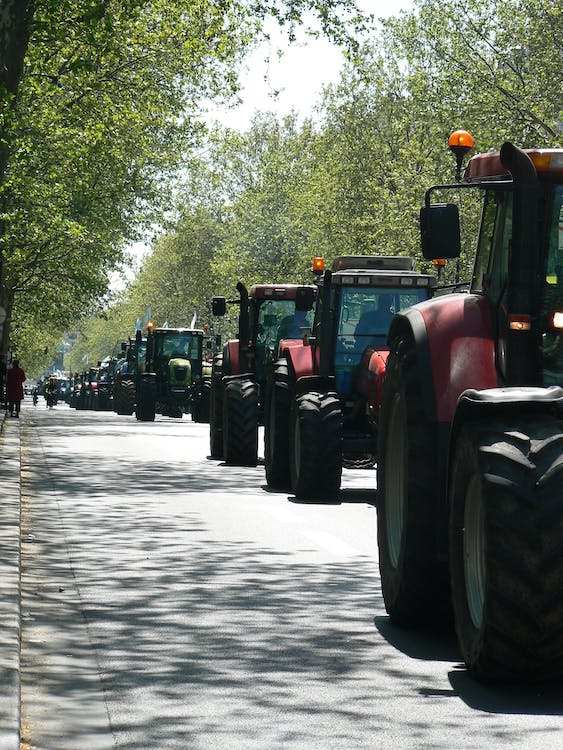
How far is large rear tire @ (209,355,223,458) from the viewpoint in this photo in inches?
890

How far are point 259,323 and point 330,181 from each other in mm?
40115

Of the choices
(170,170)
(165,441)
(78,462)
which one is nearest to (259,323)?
(78,462)

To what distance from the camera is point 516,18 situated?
42.9 m

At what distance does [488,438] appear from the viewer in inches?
241

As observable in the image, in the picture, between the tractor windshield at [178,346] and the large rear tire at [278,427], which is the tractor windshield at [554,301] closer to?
the large rear tire at [278,427]

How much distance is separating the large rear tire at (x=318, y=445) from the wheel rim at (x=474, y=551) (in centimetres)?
851

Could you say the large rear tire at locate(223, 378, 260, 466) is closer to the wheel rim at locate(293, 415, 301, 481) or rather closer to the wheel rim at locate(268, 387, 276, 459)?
the wheel rim at locate(268, 387, 276, 459)

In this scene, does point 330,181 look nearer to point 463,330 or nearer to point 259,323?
point 259,323

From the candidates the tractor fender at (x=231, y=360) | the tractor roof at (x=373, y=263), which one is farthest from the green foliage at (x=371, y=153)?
the tractor fender at (x=231, y=360)

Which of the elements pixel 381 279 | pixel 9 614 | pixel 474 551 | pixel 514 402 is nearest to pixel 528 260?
pixel 514 402

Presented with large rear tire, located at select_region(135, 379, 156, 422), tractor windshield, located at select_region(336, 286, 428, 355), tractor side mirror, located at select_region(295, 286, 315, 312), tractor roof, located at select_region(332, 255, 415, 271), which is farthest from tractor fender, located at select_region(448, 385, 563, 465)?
large rear tire, located at select_region(135, 379, 156, 422)

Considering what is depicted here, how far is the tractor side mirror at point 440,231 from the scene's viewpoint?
286 inches

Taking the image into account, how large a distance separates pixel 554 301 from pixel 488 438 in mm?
1213

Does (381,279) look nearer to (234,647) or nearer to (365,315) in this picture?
(365,315)
